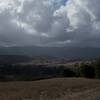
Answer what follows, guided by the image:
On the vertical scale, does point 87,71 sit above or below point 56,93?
above

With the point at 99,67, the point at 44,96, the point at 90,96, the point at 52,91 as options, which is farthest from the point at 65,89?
the point at 99,67

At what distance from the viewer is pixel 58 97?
3531 cm

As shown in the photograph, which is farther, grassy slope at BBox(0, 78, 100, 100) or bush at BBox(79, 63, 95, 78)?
bush at BBox(79, 63, 95, 78)

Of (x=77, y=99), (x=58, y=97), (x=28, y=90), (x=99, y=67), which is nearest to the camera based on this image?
(x=77, y=99)

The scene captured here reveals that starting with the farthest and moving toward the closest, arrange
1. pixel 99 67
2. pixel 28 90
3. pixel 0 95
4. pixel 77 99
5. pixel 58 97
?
pixel 99 67, pixel 28 90, pixel 0 95, pixel 58 97, pixel 77 99

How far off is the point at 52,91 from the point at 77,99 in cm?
786

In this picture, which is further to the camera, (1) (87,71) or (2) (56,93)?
(1) (87,71)

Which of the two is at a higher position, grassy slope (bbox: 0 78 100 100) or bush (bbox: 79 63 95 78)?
bush (bbox: 79 63 95 78)

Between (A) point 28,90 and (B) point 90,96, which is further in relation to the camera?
(A) point 28,90

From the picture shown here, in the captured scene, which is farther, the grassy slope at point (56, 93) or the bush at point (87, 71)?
the bush at point (87, 71)

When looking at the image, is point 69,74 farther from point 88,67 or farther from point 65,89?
point 65,89

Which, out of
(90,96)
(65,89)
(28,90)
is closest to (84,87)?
(65,89)

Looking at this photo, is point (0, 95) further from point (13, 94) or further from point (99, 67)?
point (99, 67)

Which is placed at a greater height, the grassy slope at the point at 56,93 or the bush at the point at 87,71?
the bush at the point at 87,71
